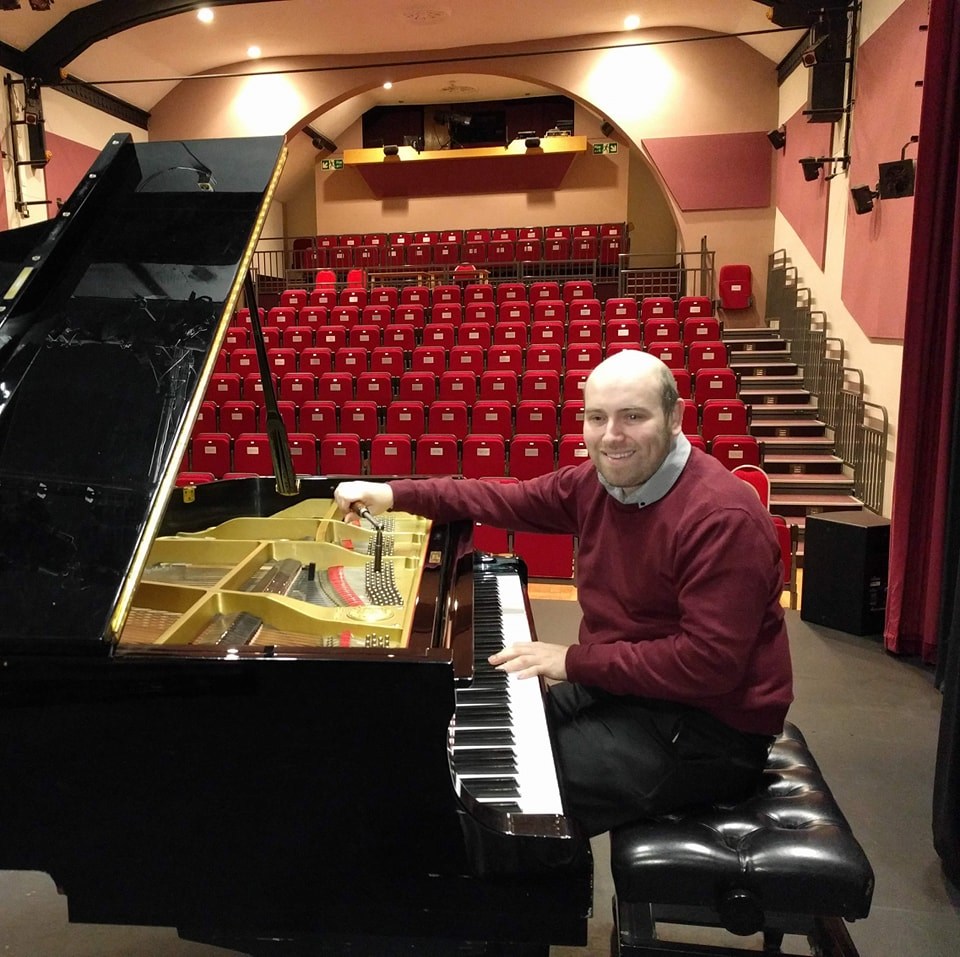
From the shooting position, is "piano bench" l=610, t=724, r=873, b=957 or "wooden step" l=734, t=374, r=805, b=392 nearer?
"piano bench" l=610, t=724, r=873, b=957

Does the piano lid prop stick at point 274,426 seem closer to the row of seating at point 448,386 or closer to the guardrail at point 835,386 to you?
the row of seating at point 448,386

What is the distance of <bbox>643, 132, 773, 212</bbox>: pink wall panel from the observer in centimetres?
1043

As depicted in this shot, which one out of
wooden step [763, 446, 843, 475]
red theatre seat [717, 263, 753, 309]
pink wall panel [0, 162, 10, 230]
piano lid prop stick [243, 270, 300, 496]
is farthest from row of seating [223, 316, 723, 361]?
piano lid prop stick [243, 270, 300, 496]

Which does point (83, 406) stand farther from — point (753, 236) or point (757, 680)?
point (753, 236)

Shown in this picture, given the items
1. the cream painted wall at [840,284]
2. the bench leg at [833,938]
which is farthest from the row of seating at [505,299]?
the bench leg at [833,938]

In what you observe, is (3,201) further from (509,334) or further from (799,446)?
(799,446)

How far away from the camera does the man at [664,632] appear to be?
1.40m

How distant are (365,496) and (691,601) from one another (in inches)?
36.3

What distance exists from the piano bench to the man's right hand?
3.25 ft

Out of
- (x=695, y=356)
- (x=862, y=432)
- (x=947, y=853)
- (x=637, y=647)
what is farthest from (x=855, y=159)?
(x=637, y=647)

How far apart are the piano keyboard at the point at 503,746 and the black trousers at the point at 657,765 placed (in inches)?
2.6

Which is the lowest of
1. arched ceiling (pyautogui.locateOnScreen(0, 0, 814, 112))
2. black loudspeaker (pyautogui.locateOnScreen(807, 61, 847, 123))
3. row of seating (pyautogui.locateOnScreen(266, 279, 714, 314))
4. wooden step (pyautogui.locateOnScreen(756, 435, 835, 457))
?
wooden step (pyautogui.locateOnScreen(756, 435, 835, 457))

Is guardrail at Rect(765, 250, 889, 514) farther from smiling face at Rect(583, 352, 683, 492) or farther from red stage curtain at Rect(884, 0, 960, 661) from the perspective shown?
smiling face at Rect(583, 352, 683, 492)

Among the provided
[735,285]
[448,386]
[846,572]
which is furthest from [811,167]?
[846,572]
